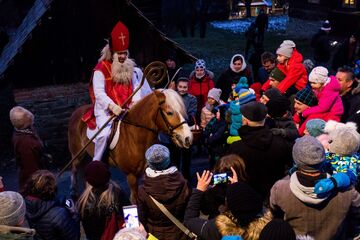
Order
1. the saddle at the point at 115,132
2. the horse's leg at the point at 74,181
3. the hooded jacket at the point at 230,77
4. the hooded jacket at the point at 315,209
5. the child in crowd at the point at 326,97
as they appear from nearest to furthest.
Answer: the hooded jacket at the point at 315,209 → the child in crowd at the point at 326,97 → the saddle at the point at 115,132 → the horse's leg at the point at 74,181 → the hooded jacket at the point at 230,77

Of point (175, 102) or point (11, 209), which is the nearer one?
point (11, 209)

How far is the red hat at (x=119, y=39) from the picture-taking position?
7004 mm

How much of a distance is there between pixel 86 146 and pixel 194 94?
2758 mm

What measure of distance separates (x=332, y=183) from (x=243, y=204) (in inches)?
38.7

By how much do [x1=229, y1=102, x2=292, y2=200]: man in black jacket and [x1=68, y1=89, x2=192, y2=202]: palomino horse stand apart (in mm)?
1381

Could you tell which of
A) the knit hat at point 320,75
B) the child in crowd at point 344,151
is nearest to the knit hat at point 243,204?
the child in crowd at point 344,151

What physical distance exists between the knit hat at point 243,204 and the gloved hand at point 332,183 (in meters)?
0.72

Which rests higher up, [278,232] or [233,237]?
[278,232]

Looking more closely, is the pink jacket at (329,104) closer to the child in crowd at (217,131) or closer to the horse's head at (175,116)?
the child in crowd at (217,131)

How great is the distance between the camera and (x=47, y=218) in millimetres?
4438

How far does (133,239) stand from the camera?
3000 millimetres

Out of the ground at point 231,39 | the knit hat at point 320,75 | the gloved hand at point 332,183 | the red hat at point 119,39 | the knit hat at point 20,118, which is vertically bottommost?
the ground at point 231,39

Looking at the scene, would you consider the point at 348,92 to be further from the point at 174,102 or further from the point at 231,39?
the point at 231,39

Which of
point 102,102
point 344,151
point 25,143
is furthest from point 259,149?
point 25,143
